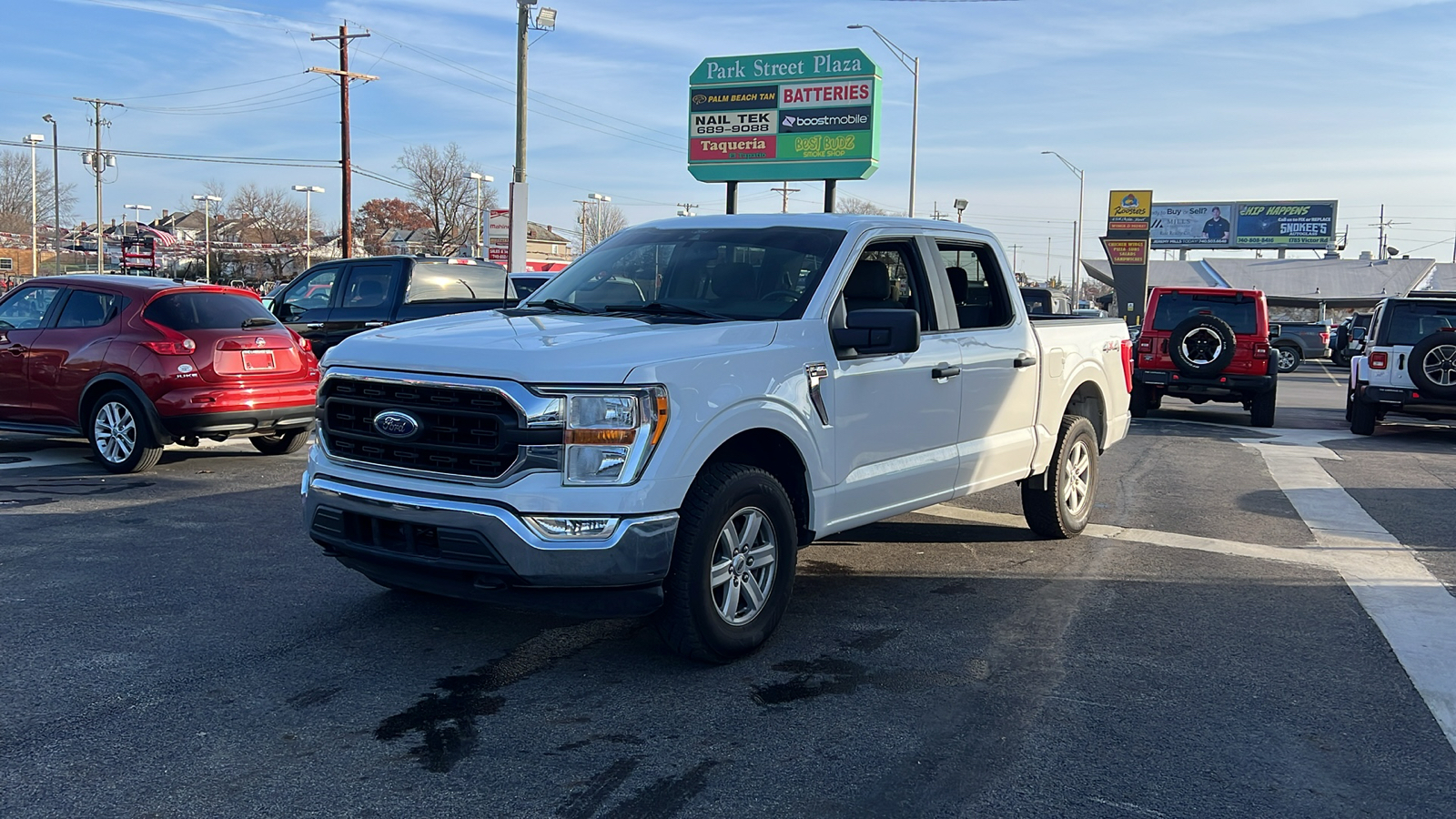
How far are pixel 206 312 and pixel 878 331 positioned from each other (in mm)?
7091

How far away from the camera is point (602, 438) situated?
441cm

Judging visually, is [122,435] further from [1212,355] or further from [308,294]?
[1212,355]

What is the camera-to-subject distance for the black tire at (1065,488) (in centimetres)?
755

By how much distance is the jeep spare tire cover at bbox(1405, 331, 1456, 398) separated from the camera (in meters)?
13.9

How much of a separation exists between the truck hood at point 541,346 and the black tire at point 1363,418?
12.5 m

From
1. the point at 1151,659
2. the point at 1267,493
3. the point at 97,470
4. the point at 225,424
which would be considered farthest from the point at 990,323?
the point at 97,470

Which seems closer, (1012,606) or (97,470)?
(1012,606)

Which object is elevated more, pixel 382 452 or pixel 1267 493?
pixel 382 452

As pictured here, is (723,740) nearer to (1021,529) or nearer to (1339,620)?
(1339,620)

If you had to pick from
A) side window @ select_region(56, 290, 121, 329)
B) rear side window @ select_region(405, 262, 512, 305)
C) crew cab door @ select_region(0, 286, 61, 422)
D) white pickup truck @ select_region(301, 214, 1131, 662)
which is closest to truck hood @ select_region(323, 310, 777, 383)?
white pickup truck @ select_region(301, 214, 1131, 662)

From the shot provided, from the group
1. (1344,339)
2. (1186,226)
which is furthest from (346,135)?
(1186,226)

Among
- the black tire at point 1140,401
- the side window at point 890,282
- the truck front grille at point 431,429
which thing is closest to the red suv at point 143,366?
the truck front grille at point 431,429

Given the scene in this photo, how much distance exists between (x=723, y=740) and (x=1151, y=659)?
2.15 meters

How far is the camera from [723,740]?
4113 millimetres
